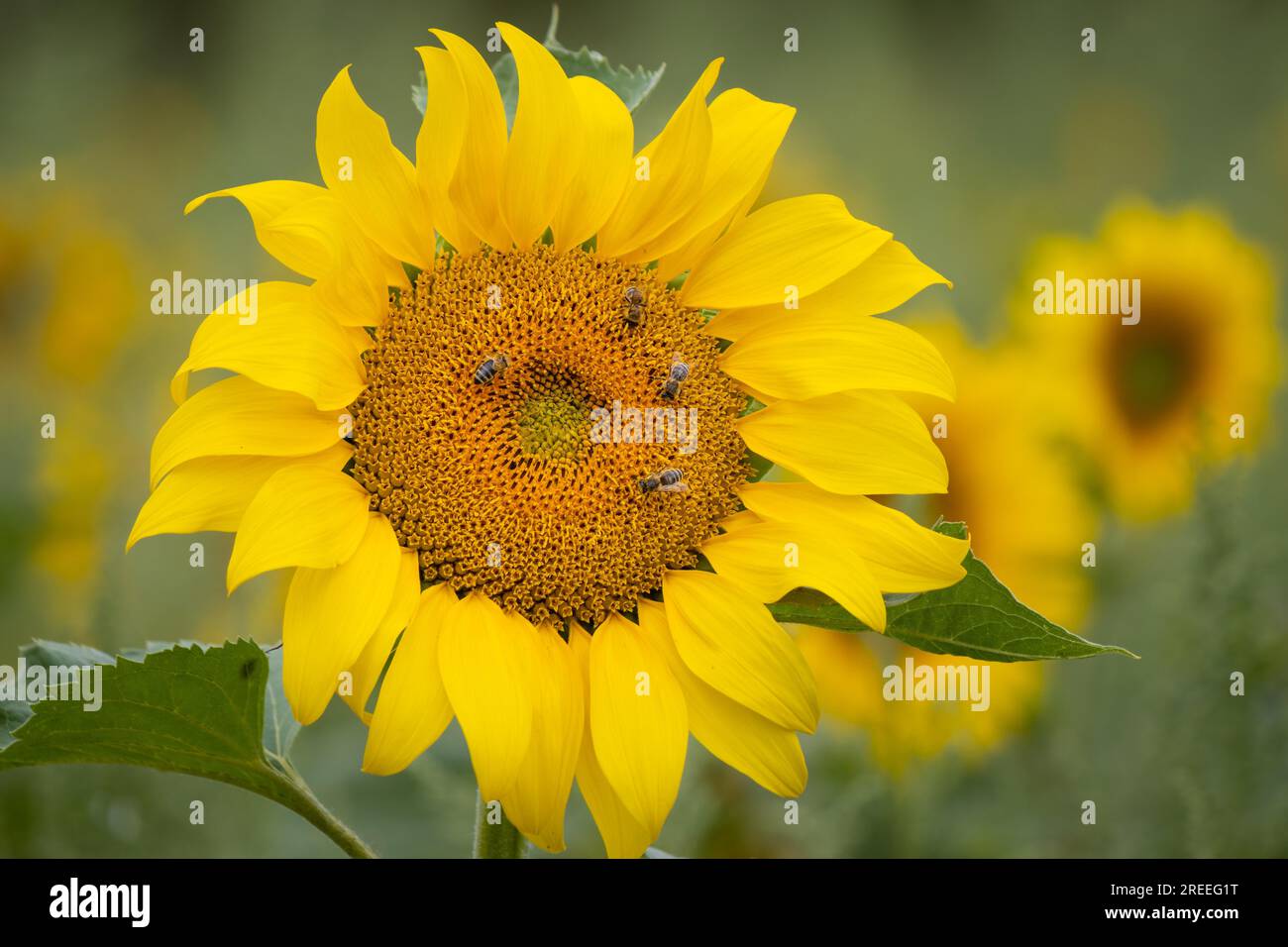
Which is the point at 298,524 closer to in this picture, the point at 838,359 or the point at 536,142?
the point at 536,142

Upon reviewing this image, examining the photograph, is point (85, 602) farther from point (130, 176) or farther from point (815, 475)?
point (130, 176)

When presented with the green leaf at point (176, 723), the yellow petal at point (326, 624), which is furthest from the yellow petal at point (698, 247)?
the green leaf at point (176, 723)

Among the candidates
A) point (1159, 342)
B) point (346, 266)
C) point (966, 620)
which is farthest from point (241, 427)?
point (1159, 342)

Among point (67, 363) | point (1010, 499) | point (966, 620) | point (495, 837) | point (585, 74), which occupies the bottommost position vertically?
point (495, 837)
